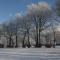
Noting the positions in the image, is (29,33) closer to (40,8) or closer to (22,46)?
(22,46)

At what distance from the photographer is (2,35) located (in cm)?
1103

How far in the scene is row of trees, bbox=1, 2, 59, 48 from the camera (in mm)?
7623

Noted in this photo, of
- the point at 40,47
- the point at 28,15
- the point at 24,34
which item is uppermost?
the point at 28,15

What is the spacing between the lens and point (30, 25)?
32.0 feet

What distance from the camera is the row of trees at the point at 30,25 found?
25.0 ft

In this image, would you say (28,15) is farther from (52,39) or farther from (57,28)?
(52,39)

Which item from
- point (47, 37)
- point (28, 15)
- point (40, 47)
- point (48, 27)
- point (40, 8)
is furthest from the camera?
point (40, 47)

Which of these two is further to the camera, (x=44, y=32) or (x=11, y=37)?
(x=11, y=37)

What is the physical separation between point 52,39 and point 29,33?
128 cm

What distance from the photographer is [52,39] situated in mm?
10875

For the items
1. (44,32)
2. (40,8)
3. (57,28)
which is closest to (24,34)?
(44,32)

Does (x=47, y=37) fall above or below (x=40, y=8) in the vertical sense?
below

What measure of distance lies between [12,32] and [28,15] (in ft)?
8.79

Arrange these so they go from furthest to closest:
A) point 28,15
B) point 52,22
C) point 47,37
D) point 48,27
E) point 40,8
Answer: point 47,37 < point 48,27 < point 52,22 < point 28,15 < point 40,8
